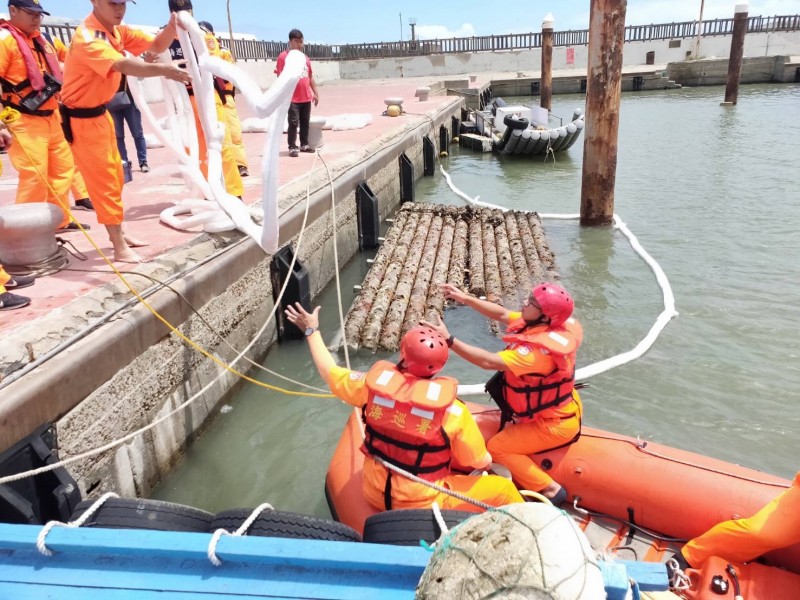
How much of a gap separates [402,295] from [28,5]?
3.95m

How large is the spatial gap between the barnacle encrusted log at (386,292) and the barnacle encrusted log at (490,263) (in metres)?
1.01

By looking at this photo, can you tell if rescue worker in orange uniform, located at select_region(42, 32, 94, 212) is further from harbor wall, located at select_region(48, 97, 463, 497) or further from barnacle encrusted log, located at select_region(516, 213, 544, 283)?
barnacle encrusted log, located at select_region(516, 213, 544, 283)

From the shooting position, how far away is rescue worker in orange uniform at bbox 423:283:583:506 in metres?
3.25

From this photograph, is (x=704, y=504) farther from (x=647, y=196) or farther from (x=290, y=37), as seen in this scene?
(x=647, y=196)

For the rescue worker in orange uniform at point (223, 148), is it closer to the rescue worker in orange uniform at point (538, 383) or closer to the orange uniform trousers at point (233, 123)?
the orange uniform trousers at point (233, 123)

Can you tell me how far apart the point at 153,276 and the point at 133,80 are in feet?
7.45

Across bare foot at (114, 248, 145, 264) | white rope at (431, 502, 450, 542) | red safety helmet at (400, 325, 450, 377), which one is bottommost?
white rope at (431, 502, 450, 542)

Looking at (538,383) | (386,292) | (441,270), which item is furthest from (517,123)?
(538,383)

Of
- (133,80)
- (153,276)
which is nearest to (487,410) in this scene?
(153,276)

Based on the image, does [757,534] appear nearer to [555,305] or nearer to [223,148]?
[555,305]

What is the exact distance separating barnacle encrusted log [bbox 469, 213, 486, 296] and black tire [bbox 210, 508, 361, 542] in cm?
431

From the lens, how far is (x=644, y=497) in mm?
3143

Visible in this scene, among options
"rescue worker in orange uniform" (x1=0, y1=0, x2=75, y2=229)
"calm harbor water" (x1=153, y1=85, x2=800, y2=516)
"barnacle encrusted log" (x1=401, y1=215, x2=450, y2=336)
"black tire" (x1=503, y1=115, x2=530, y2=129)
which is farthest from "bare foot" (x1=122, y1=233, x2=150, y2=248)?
"black tire" (x1=503, y1=115, x2=530, y2=129)

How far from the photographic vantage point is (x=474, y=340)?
5918 millimetres
